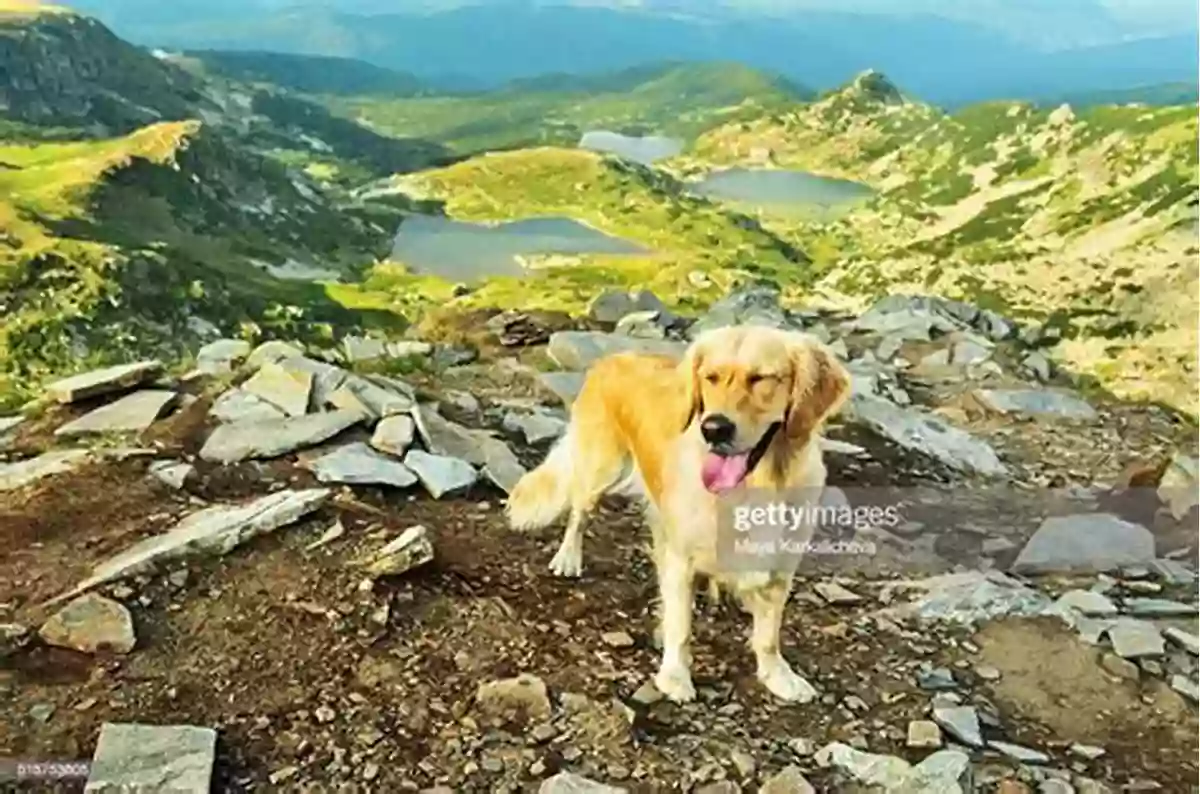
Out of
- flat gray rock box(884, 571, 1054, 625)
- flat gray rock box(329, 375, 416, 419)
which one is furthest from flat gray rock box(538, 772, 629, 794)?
flat gray rock box(329, 375, 416, 419)

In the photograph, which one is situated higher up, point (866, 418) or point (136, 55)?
point (136, 55)

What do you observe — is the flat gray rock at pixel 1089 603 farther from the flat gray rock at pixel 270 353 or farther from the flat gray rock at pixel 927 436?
the flat gray rock at pixel 270 353

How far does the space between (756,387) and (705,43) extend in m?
4.61

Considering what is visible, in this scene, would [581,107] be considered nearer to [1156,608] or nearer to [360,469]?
[360,469]

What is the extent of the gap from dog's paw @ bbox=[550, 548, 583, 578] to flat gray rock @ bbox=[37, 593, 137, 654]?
1323 mm

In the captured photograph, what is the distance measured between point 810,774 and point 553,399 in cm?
325

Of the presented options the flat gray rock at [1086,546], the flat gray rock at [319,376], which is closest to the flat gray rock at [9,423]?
the flat gray rock at [319,376]

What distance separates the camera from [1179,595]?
4.72m

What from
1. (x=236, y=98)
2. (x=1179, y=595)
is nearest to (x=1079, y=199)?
(x=1179, y=595)

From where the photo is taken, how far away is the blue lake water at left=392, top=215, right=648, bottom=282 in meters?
6.30

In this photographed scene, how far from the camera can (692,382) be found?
3168mm

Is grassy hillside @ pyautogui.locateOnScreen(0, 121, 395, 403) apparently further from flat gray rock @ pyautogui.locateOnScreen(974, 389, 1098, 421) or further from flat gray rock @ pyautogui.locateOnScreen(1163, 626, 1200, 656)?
flat gray rock @ pyautogui.locateOnScreen(1163, 626, 1200, 656)

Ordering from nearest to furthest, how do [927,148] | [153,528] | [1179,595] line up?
[153,528]
[1179,595]
[927,148]

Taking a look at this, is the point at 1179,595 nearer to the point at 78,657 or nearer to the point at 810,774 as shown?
the point at 810,774
